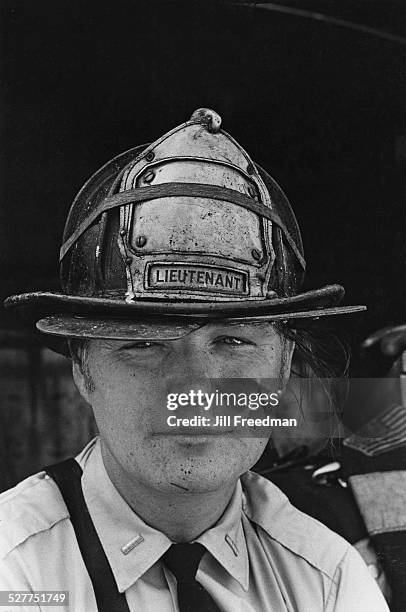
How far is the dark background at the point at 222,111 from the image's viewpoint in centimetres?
180

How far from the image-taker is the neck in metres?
1.59

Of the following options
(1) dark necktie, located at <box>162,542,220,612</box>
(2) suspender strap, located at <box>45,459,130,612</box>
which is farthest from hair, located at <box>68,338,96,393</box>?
(1) dark necktie, located at <box>162,542,220,612</box>

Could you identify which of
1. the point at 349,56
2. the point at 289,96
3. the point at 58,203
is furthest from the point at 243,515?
the point at 349,56

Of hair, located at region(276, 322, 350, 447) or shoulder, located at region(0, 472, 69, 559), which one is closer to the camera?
shoulder, located at region(0, 472, 69, 559)

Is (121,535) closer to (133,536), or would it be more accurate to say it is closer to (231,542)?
(133,536)

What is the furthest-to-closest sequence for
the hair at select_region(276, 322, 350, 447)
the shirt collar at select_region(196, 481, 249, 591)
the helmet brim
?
the hair at select_region(276, 322, 350, 447), the shirt collar at select_region(196, 481, 249, 591), the helmet brim

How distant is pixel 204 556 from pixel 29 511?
40 cm

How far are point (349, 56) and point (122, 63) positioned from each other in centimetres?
57

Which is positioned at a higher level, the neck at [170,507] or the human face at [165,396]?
the human face at [165,396]

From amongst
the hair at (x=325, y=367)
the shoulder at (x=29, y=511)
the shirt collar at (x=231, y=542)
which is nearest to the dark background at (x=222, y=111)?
the hair at (x=325, y=367)

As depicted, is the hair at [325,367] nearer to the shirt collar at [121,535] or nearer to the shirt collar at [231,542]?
the shirt collar at [231,542]

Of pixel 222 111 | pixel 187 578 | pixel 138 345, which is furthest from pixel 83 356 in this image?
pixel 222 111

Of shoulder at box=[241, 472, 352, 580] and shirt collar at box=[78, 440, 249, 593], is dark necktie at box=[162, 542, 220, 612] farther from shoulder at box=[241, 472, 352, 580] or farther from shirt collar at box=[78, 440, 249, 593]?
shoulder at box=[241, 472, 352, 580]

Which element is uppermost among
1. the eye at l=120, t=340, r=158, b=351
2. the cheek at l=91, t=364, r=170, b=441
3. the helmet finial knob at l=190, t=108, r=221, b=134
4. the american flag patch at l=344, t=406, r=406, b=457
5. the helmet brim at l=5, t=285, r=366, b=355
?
the helmet finial knob at l=190, t=108, r=221, b=134
